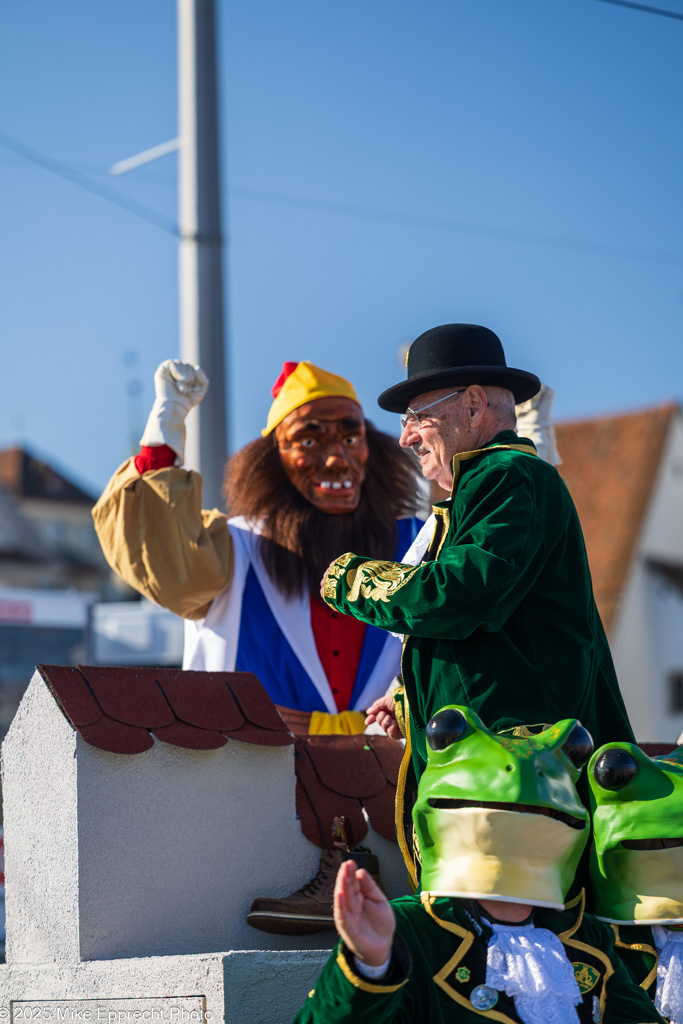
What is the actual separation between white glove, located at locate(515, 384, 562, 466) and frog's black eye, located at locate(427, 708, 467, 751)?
8.17 ft

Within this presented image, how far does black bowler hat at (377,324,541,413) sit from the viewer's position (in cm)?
286

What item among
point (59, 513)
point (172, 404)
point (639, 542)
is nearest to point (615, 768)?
point (172, 404)

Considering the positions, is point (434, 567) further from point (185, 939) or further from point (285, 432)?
point (285, 432)

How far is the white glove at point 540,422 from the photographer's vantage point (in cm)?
467

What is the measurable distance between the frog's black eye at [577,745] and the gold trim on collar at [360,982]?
0.54 m

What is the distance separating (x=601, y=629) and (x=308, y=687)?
153cm

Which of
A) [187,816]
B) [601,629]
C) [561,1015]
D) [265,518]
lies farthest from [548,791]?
[265,518]

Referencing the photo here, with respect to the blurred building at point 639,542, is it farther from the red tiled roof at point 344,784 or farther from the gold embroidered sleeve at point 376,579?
the gold embroidered sleeve at point 376,579

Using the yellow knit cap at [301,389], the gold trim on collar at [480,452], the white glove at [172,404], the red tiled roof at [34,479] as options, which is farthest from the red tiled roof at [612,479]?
the red tiled roof at [34,479]

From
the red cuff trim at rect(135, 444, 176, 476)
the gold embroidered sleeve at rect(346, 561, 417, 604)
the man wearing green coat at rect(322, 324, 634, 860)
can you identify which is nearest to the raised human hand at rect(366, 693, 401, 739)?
the man wearing green coat at rect(322, 324, 634, 860)

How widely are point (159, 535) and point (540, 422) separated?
154 cm

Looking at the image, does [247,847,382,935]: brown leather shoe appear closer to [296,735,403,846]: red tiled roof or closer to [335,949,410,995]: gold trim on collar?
[296,735,403,846]: red tiled roof

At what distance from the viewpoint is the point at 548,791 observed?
224 centimetres

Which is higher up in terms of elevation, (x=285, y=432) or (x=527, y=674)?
(x=285, y=432)
